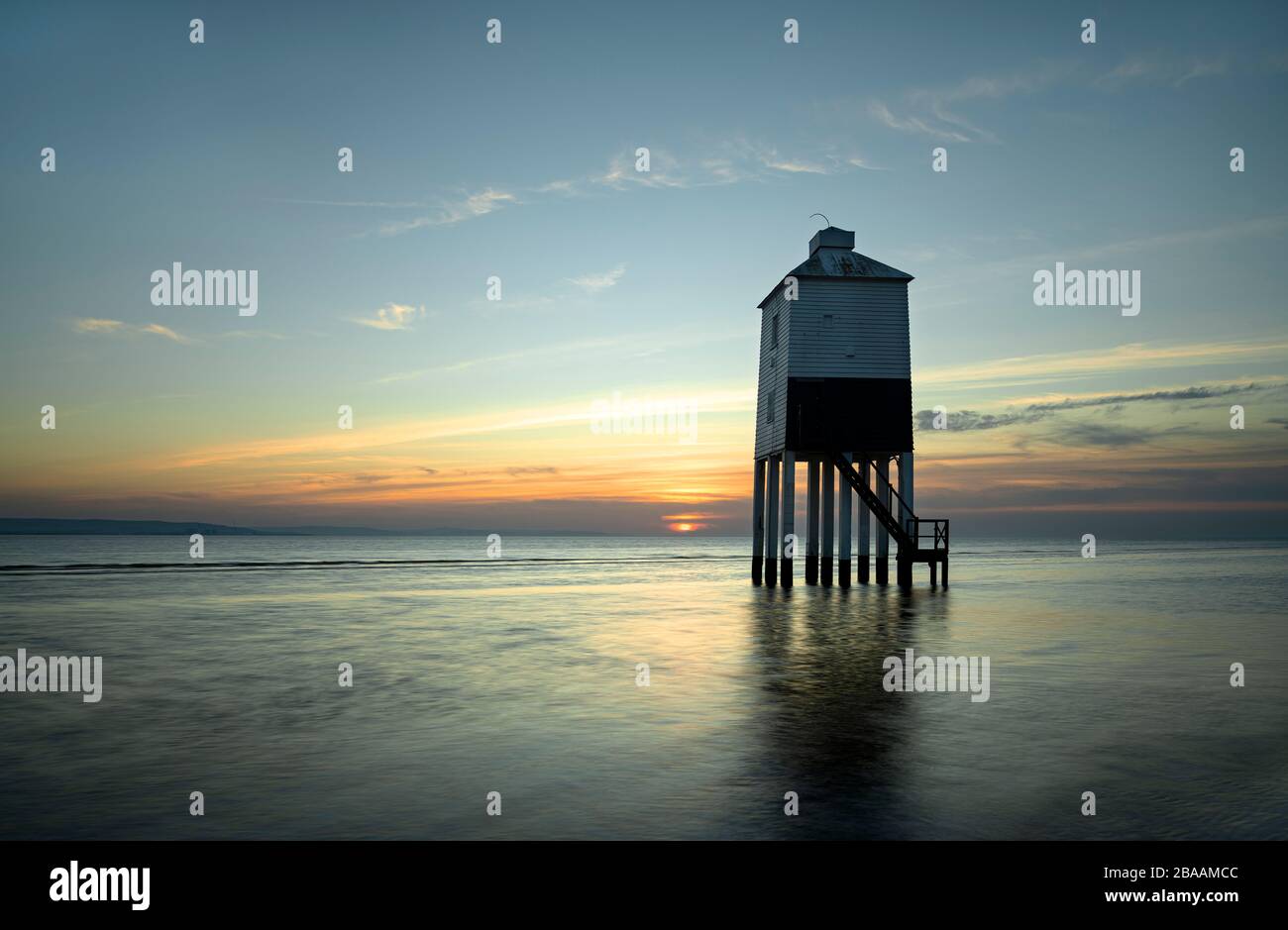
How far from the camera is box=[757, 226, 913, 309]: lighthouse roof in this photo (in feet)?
119

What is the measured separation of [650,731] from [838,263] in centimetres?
2693

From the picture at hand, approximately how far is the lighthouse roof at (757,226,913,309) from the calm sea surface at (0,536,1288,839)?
42.3 feet

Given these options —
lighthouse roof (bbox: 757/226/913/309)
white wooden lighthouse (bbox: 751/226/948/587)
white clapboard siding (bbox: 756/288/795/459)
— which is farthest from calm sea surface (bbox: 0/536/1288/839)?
lighthouse roof (bbox: 757/226/913/309)

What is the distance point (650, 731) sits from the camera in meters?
14.1

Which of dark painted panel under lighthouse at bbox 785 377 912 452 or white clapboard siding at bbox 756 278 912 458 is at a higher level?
white clapboard siding at bbox 756 278 912 458

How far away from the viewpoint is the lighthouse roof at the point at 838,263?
119 feet

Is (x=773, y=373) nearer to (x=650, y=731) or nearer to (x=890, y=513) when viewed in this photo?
(x=890, y=513)
